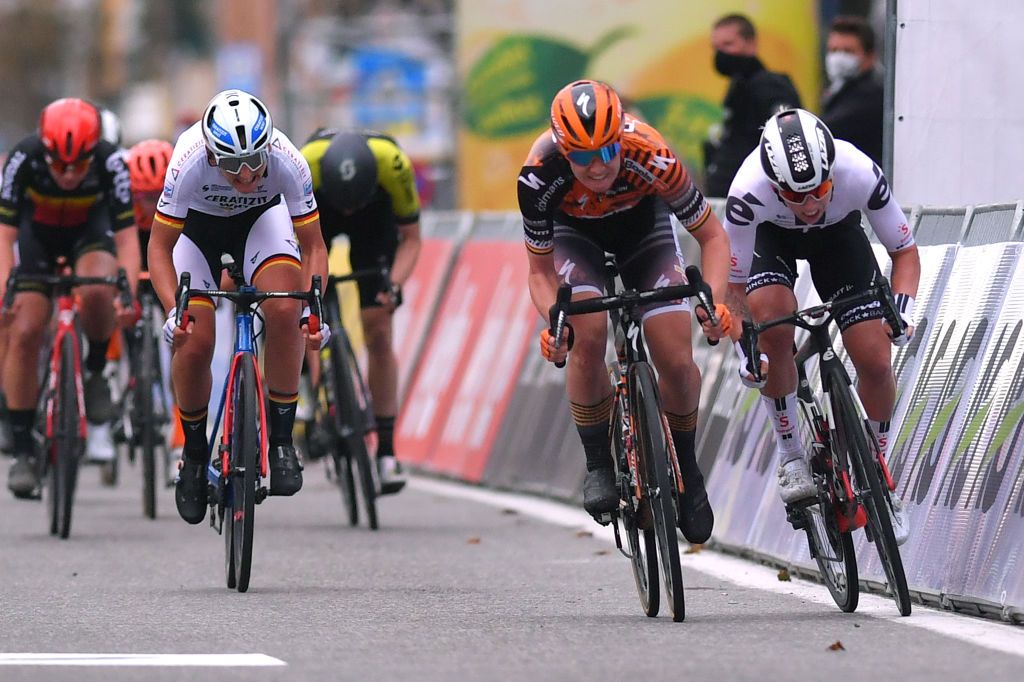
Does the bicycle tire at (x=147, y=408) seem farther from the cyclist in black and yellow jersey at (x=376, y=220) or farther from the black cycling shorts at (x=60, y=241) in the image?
the cyclist in black and yellow jersey at (x=376, y=220)

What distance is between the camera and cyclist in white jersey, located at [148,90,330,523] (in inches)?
400

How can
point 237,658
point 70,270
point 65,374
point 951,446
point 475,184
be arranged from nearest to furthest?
point 237,658
point 951,446
point 65,374
point 70,270
point 475,184

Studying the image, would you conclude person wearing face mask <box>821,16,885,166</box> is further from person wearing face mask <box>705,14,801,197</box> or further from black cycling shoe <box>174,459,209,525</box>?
black cycling shoe <box>174,459,209,525</box>

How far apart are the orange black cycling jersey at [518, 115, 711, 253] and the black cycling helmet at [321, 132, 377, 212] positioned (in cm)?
350

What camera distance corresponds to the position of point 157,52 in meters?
105

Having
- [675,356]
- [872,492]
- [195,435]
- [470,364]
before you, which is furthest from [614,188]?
[470,364]

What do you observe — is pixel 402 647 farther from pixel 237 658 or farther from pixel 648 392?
pixel 648 392

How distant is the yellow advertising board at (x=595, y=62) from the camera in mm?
20359

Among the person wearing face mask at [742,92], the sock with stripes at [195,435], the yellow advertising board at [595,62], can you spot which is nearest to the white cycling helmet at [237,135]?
the sock with stripes at [195,435]

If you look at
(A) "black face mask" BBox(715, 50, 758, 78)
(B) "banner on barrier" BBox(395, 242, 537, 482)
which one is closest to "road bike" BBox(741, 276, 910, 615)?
(A) "black face mask" BBox(715, 50, 758, 78)

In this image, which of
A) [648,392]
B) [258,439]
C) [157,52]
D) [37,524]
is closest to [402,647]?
[648,392]

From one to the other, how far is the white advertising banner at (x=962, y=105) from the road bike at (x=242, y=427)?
11.2ft

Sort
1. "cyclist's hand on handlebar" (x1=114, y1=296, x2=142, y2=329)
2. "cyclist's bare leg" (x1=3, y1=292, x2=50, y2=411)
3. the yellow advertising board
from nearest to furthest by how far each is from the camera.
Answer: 1. "cyclist's hand on handlebar" (x1=114, y1=296, x2=142, y2=329)
2. "cyclist's bare leg" (x1=3, y1=292, x2=50, y2=411)
3. the yellow advertising board

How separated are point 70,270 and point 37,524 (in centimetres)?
146
